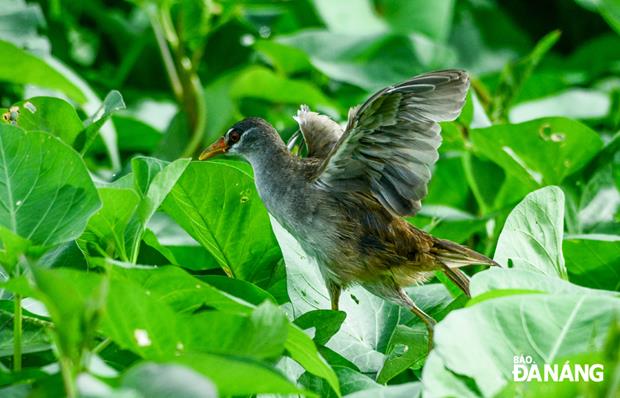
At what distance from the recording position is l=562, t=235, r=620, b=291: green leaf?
197 centimetres

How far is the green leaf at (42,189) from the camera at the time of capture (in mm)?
1416

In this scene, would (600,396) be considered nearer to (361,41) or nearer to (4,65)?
(4,65)

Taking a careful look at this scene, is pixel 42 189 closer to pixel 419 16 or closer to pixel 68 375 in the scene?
pixel 68 375

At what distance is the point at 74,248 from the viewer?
1.61 meters

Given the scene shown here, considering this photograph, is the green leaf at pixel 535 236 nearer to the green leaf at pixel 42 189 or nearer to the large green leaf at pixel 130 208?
the large green leaf at pixel 130 208

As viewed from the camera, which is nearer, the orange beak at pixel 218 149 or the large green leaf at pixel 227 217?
the large green leaf at pixel 227 217

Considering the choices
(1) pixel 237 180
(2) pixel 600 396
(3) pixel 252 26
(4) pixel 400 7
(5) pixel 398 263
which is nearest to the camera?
(2) pixel 600 396

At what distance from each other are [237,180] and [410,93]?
1.14 feet

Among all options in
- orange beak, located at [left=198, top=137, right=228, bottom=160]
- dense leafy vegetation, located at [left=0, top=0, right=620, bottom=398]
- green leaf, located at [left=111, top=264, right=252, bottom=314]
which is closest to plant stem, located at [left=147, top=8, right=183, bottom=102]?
dense leafy vegetation, located at [left=0, top=0, right=620, bottom=398]

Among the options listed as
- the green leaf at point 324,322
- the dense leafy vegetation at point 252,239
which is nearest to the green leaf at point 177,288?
the dense leafy vegetation at point 252,239

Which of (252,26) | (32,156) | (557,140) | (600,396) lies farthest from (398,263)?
(252,26)

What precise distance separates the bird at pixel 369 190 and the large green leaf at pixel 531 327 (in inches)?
22.7

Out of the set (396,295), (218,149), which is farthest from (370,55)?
(396,295)

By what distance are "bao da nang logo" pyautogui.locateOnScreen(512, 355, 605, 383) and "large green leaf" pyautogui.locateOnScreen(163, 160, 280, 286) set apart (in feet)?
2.20
